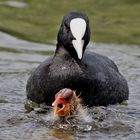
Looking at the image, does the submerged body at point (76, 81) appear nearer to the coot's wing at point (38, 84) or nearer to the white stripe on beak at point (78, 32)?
the coot's wing at point (38, 84)

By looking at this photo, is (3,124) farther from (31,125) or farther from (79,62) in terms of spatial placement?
(79,62)

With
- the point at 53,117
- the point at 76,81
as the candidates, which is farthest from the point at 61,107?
the point at 76,81

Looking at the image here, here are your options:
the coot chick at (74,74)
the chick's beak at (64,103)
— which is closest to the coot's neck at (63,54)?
the coot chick at (74,74)

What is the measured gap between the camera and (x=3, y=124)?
29.1 ft

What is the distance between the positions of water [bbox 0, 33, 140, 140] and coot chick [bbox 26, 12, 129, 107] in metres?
0.19

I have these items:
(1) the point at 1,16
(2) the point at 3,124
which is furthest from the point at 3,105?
(1) the point at 1,16

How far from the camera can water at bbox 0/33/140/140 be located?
28.0 ft

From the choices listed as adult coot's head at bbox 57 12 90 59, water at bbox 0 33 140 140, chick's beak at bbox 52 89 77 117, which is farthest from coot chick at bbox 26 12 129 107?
chick's beak at bbox 52 89 77 117

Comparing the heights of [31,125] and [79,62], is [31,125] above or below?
Result: below

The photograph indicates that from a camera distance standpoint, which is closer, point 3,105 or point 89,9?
point 3,105

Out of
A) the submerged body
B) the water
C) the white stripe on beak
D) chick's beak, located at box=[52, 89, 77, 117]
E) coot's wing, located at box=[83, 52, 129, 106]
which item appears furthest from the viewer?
coot's wing, located at box=[83, 52, 129, 106]

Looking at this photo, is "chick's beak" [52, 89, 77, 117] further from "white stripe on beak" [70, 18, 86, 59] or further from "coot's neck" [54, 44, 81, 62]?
"coot's neck" [54, 44, 81, 62]

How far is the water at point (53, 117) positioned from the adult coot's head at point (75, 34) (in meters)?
0.73

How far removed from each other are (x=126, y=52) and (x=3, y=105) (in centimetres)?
374
